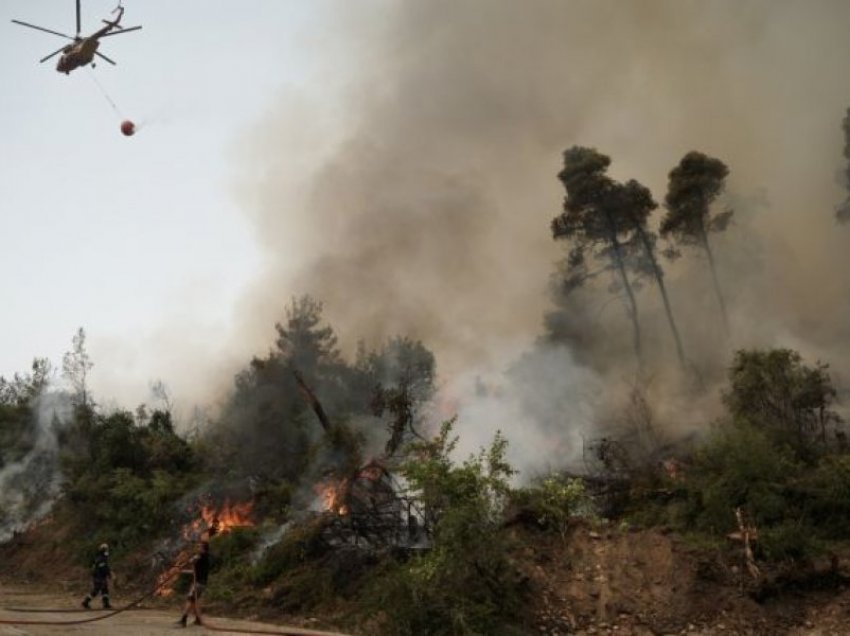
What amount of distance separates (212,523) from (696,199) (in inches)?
1206

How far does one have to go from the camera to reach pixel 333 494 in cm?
2023

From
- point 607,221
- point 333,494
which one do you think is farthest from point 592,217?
point 333,494

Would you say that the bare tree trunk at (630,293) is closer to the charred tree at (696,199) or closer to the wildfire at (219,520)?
the charred tree at (696,199)

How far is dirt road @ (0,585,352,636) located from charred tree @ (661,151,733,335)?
103 ft

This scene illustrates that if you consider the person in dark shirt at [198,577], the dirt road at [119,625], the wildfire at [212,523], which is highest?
the wildfire at [212,523]

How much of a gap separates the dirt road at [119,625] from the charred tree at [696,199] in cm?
3140

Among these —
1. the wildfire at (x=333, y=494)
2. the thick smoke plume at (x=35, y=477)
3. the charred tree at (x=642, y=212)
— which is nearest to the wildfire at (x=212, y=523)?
the wildfire at (x=333, y=494)

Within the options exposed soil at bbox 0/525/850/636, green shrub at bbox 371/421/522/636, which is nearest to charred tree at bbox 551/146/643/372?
exposed soil at bbox 0/525/850/636

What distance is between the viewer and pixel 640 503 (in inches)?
717

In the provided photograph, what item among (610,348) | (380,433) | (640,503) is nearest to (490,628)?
(640,503)

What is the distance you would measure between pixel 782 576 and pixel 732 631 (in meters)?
1.62

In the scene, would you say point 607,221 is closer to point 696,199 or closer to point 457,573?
point 696,199

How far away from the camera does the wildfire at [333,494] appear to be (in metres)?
18.7

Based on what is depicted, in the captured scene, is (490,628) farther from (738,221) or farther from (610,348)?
(738,221)
